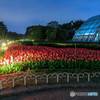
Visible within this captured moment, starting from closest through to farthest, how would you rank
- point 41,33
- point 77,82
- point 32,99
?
point 32,99 → point 77,82 → point 41,33

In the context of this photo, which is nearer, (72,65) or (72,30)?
(72,65)

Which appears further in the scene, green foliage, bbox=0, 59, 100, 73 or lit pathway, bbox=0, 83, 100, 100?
green foliage, bbox=0, 59, 100, 73

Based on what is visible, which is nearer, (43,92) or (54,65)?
(43,92)

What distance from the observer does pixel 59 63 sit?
269 inches

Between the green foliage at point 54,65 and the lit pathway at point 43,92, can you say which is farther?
the green foliage at point 54,65

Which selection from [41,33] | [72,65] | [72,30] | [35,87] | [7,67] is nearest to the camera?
[35,87]

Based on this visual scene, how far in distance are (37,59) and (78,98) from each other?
366 cm

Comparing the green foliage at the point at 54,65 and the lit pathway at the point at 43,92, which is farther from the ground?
the green foliage at the point at 54,65

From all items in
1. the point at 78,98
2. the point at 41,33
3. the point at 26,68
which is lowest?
the point at 78,98

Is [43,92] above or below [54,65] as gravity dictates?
below

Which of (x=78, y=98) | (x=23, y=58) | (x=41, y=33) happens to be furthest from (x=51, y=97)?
(x=41, y=33)

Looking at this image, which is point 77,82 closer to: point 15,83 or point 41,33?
point 15,83

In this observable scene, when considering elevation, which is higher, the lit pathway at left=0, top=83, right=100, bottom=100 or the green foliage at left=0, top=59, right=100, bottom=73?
the green foliage at left=0, top=59, right=100, bottom=73

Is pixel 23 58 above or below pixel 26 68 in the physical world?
above
